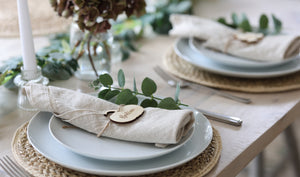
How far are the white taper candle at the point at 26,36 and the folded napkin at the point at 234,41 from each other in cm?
47

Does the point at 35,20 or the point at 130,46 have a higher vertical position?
the point at 35,20

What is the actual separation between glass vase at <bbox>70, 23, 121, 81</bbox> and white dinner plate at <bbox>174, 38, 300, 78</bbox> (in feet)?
0.68

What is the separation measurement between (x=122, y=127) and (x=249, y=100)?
0.38 m

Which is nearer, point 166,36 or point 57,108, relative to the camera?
point 57,108

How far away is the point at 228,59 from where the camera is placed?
1082mm

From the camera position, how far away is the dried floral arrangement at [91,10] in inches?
36.2

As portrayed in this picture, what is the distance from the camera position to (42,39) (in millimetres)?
1364

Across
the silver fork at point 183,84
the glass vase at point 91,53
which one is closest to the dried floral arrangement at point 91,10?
the glass vase at point 91,53

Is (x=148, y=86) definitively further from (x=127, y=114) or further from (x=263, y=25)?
(x=263, y=25)

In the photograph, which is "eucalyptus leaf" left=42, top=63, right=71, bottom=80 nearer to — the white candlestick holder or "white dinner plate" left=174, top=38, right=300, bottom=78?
the white candlestick holder

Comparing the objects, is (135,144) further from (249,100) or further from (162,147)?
(249,100)

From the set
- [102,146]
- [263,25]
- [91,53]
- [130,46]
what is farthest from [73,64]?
[263,25]

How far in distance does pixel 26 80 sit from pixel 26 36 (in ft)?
0.31

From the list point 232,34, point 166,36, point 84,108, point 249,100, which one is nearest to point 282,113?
point 249,100
